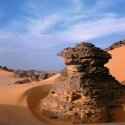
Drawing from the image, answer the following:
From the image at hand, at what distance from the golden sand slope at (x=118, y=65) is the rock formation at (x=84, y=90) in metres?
4.61

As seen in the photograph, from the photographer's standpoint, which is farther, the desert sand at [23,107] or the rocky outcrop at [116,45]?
the rocky outcrop at [116,45]

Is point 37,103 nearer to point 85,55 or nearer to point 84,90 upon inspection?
point 84,90

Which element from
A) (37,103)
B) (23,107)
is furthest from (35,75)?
(23,107)

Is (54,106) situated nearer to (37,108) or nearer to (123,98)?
(37,108)

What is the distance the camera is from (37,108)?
1178cm

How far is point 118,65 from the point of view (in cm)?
1778

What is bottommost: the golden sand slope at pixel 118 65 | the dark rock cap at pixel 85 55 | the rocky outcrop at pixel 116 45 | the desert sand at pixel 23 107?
the desert sand at pixel 23 107

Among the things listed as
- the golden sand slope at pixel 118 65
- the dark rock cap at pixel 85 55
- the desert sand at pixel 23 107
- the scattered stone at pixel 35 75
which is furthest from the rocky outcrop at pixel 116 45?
the dark rock cap at pixel 85 55

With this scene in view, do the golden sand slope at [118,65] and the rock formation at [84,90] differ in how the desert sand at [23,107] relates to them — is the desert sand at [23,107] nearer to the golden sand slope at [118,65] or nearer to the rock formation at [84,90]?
the rock formation at [84,90]

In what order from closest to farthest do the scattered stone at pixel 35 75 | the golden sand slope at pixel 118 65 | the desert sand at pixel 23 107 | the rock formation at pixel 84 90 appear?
the desert sand at pixel 23 107 < the rock formation at pixel 84 90 < the golden sand slope at pixel 118 65 < the scattered stone at pixel 35 75

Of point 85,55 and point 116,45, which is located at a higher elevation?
point 116,45

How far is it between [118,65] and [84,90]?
310 inches

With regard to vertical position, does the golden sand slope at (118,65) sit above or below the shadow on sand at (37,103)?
above

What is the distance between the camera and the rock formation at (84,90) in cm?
1012
